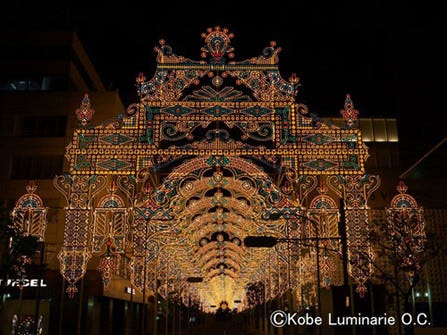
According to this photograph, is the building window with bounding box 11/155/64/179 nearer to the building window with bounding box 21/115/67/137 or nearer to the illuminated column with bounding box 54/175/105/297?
the building window with bounding box 21/115/67/137

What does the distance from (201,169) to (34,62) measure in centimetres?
2924

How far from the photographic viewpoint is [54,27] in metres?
48.8

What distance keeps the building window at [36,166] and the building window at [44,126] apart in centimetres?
170

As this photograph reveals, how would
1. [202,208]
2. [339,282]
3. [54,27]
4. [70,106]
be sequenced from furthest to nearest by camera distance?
[54,27] → [70,106] → [339,282] → [202,208]

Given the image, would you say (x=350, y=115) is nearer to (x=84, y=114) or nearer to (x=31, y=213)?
(x=84, y=114)

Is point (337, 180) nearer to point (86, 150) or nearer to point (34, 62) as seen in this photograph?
point (86, 150)

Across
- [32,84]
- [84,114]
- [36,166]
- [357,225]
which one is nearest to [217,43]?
[84,114]

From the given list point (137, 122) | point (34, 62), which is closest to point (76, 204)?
point (137, 122)

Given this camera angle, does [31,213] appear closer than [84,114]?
No

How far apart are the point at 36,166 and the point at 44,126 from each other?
2.85m

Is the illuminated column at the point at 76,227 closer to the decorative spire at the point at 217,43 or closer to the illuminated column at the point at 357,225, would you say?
the decorative spire at the point at 217,43

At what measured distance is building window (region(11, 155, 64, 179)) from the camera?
122 feet

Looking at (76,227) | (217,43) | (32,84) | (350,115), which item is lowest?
(76,227)

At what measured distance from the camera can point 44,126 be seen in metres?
38.3
